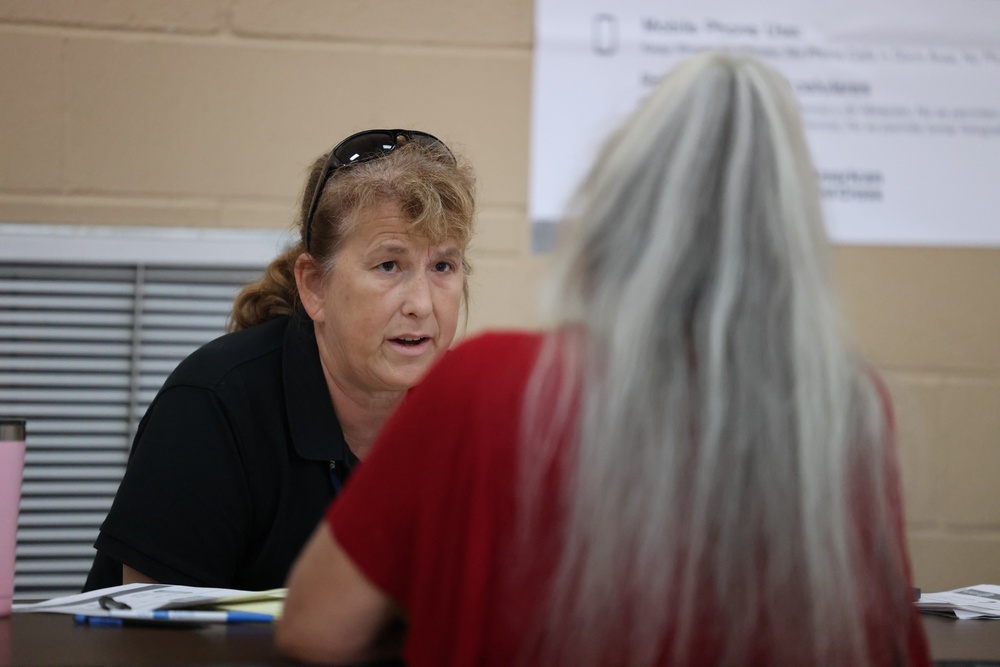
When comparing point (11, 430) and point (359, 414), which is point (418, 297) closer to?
point (359, 414)

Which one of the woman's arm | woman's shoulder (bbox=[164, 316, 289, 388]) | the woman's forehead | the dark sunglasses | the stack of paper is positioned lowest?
the stack of paper

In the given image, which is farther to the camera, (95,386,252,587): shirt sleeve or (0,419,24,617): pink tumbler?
(95,386,252,587): shirt sleeve

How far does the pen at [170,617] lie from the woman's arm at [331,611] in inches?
6.7

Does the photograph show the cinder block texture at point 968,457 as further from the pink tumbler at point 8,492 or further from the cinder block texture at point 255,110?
the pink tumbler at point 8,492

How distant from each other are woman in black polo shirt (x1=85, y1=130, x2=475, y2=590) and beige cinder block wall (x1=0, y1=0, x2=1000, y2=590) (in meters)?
0.55

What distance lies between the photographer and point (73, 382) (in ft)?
6.77

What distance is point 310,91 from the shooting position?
A: 6.98 feet

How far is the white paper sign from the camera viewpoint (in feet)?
7.10

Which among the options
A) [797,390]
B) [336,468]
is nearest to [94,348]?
[336,468]

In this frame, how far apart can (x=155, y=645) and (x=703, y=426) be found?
0.54 m

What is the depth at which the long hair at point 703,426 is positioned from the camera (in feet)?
2.36

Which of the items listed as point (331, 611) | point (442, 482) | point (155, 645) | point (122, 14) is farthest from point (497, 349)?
point (122, 14)

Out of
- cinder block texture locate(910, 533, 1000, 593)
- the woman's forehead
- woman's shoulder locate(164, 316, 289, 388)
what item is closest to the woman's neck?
woman's shoulder locate(164, 316, 289, 388)

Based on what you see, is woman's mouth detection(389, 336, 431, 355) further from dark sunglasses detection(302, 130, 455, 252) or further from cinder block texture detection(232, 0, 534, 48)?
cinder block texture detection(232, 0, 534, 48)
